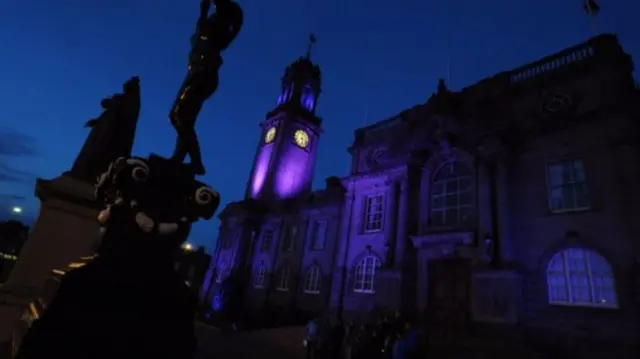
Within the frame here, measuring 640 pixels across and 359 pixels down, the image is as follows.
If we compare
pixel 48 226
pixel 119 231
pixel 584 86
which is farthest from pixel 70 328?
pixel 584 86

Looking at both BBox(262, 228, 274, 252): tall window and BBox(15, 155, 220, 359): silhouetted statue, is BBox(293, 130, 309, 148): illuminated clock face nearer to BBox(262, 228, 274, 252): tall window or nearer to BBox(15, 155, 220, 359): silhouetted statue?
BBox(262, 228, 274, 252): tall window

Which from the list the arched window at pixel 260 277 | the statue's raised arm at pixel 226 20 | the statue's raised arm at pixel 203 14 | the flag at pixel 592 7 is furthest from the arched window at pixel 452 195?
the arched window at pixel 260 277

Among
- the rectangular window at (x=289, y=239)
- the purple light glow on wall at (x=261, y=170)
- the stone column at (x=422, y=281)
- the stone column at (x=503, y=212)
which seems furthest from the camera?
the purple light glow on wall at (x=261, y=170)

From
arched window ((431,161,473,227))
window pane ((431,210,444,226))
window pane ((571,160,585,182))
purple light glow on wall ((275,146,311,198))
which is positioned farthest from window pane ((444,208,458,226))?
purple light glow on wall ((275,146,311,198))

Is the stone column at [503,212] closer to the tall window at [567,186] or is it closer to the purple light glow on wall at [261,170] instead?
the tall window at [567,186]

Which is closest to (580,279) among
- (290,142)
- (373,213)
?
(373,213)

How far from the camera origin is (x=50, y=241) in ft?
16.1

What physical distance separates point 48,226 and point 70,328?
2.63 metres

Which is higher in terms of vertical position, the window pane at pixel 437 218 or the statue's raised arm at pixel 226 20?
the window pane at pixel 437 218

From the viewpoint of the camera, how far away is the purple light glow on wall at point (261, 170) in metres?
35.1

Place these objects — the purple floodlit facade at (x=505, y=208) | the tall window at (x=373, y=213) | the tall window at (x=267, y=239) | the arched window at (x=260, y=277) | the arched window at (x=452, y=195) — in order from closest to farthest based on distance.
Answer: the purple floodlit facade at (x=505, y=208) → the arched window at (x=452, y=195) → the tall window at (x=373, y=213) → the arched window at (x=260, y=277) → the tall window at (x=267, y=239)

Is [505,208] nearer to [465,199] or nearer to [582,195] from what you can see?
[465,199]

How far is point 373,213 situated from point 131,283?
1839 centimetres

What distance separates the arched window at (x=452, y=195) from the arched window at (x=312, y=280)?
10626mm
